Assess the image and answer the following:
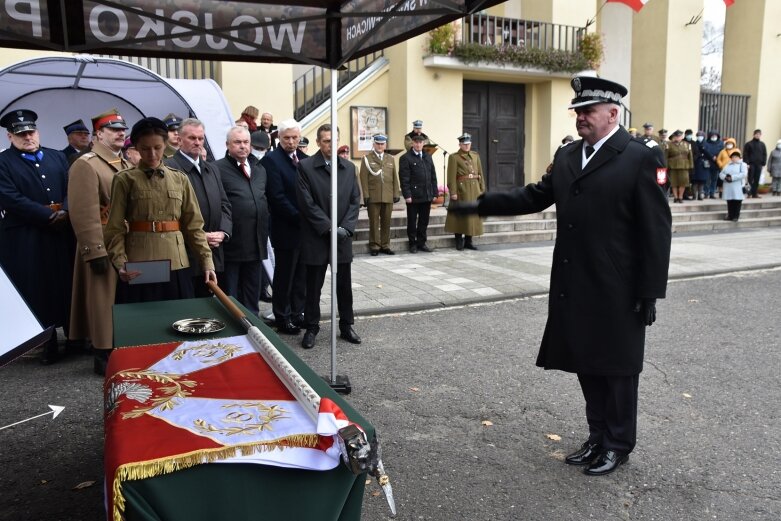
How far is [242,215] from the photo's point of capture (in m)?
5.95

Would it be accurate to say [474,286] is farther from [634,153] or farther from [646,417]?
[634,153]

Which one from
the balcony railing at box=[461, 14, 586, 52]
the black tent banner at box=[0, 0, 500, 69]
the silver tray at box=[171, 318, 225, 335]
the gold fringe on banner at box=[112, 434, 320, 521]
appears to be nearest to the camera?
the gold fringe on banner at box=[112, 434, 320, 521]

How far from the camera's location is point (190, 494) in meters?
1.92

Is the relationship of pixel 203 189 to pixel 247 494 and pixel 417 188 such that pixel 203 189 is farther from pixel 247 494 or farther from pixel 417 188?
pixel 417 188

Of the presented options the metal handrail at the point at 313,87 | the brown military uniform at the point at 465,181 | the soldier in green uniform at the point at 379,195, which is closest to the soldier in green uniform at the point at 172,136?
the soldier in green uniform at the point at 379,195

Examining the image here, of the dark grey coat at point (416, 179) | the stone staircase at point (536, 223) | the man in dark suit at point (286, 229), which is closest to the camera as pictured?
the man in dark suit at point (286, 229)

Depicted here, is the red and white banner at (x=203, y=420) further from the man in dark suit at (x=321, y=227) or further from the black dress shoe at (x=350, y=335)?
the black dress shoe at (x=350, y=335)

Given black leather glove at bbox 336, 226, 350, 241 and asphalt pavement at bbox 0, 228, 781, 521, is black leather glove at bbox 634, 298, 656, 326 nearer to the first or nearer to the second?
asphalt pavement at bbox 0, 228, 781, 521

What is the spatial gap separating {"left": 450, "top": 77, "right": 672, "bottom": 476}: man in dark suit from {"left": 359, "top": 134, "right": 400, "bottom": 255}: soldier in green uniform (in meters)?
7.50

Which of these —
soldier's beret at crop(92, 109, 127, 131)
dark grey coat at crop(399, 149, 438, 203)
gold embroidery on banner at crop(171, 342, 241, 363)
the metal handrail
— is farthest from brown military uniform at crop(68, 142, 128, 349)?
the metal handrail

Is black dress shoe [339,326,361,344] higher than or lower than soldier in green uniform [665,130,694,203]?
lower

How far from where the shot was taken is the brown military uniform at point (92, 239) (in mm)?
5047

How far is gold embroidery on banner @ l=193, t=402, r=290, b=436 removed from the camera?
206 cm

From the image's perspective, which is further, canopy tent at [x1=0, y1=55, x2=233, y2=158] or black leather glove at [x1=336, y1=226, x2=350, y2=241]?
canopy tent at [x1=0, y1=55, x2=233, y2=158]
